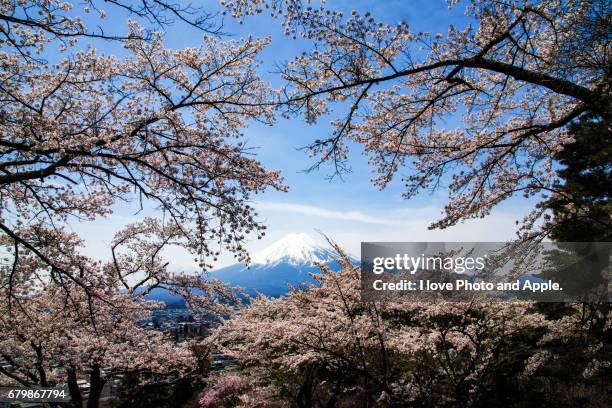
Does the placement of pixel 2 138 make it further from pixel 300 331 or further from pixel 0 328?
pixel 0 328

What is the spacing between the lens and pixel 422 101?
6.49 meters

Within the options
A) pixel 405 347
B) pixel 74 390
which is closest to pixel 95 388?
pixel 74 390

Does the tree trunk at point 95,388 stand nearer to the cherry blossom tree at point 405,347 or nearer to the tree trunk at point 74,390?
the tree trunk at point 74,390

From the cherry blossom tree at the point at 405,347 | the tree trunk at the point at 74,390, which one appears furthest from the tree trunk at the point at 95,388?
the cherry blossom tree at the point at 405,347

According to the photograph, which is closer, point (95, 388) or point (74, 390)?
point (95, 388)

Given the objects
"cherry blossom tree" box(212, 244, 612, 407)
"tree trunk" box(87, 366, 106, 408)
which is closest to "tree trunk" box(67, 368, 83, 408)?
"tree trunk" box(87, 366, 106, 408)

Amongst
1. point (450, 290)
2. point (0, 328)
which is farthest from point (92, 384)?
point (450, 290)

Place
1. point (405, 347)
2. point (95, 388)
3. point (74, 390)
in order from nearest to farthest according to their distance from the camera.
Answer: point (405, 347)
point (95, 388)
point (74, 390)

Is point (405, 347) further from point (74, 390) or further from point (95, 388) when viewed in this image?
point (74, 390)

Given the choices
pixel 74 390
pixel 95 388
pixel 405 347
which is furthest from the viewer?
pixel 74 390

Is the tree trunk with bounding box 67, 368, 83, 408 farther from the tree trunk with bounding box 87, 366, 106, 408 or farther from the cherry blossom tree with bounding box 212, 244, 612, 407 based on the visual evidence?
the cherry blossom tree with bounding box 212, 244, 612, 407

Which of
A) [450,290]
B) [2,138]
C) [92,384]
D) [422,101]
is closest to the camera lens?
[2,138]

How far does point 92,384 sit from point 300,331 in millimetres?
8154

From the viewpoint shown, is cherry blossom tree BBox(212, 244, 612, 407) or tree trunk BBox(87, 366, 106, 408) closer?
cherry blossom tree BBox(212, 244, 612, 407)
